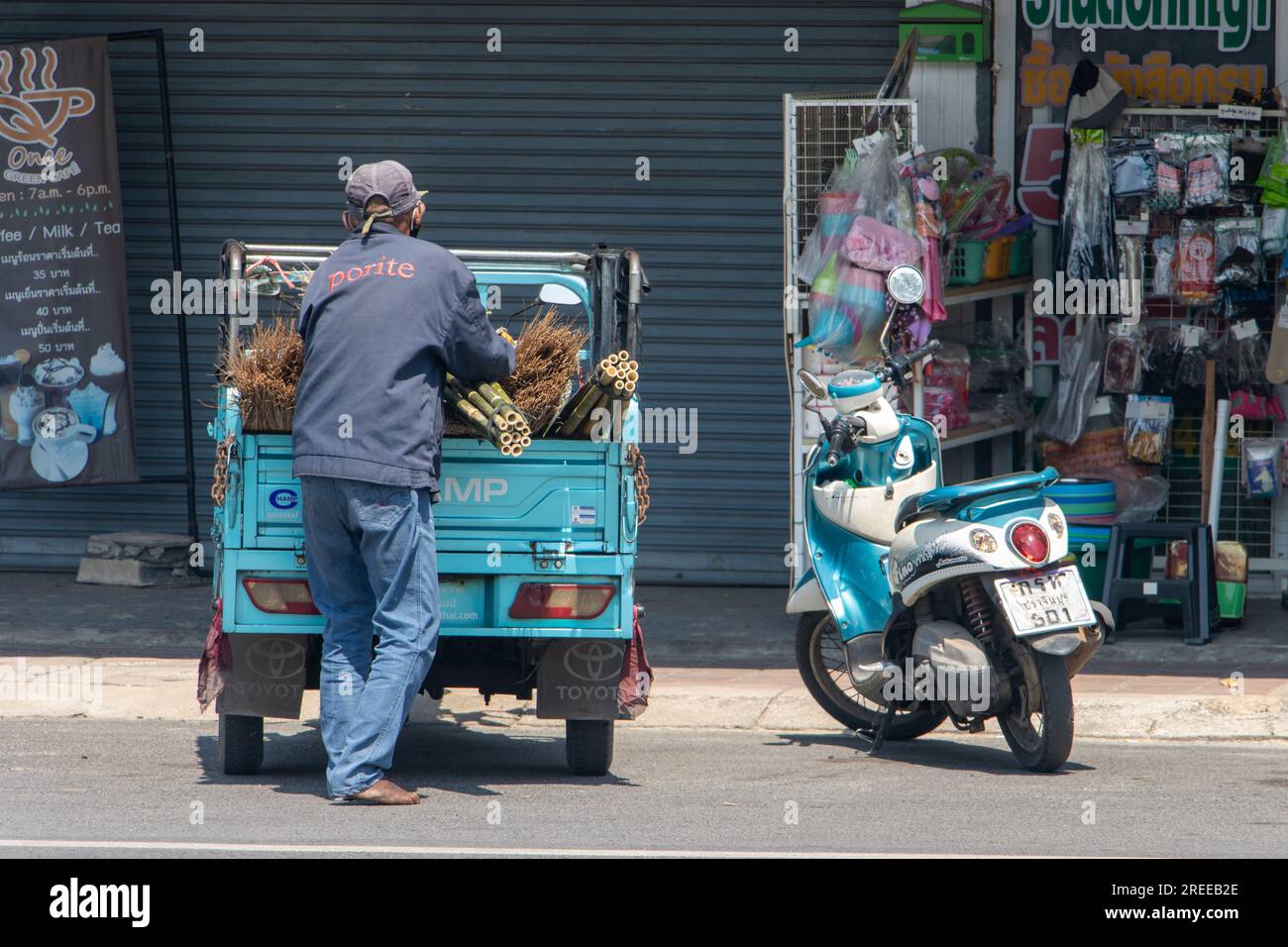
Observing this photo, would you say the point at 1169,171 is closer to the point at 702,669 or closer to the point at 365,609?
the point at 702,669

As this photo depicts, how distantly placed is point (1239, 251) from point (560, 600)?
5405mm

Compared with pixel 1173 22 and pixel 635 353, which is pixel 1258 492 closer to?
pixel 1173 22

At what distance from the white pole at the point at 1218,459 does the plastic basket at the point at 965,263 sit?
62.8 inches

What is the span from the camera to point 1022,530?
21.2ft

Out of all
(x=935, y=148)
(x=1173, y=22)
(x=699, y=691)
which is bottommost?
(x=699, y=691)

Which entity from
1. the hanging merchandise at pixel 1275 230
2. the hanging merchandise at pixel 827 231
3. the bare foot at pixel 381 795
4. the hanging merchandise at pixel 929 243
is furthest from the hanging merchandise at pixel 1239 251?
the bare foot at pixel 381 795

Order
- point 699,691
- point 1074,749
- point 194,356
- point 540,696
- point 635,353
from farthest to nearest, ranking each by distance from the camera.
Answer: point 194,356, point 699,691, point 1074,749, point 635,353, point 540,696

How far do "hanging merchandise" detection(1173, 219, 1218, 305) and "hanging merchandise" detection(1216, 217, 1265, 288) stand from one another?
54 mm

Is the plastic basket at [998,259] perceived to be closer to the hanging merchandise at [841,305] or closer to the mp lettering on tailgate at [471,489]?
the hanging merchandise at [841,305]

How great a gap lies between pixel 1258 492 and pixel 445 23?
566 cm

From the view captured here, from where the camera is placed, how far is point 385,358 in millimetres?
5793

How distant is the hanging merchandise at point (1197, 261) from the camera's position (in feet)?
32.4

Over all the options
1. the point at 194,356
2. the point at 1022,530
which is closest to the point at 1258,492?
the point at 1022,530

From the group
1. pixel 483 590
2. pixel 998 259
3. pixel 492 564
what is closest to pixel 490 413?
pixel 492 564
